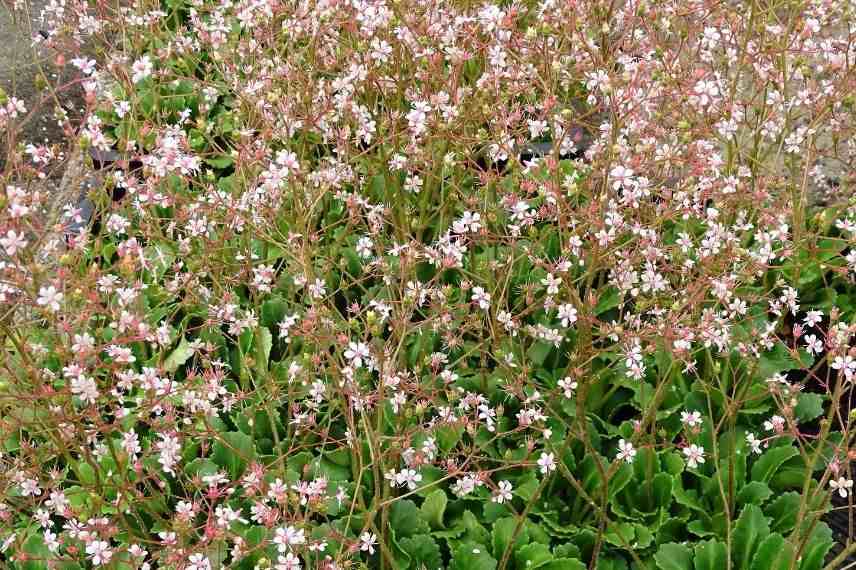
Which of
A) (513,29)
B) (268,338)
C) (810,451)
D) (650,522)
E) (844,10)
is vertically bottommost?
(650,522)

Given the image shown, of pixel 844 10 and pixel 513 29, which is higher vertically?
pixel 844 10

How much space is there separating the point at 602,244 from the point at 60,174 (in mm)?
4426

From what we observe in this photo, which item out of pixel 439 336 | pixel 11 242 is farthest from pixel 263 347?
pixel 11 242

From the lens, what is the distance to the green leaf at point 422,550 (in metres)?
3.46

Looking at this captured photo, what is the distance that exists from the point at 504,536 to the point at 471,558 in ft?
0.52

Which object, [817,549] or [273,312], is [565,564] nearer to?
[817,549]

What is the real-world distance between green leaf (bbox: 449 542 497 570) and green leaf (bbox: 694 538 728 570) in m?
0.76

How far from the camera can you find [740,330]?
3.85 m

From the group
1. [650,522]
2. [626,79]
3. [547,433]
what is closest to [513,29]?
[626,79]

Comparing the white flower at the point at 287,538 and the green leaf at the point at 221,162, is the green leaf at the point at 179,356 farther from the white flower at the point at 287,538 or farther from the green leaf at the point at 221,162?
the white flower at the point at 287,538

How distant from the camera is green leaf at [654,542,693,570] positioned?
347 centimetres

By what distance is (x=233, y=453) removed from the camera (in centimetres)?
384

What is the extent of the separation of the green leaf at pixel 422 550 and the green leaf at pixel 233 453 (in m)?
0.75

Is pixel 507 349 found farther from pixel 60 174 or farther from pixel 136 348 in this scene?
pixel 60 174
